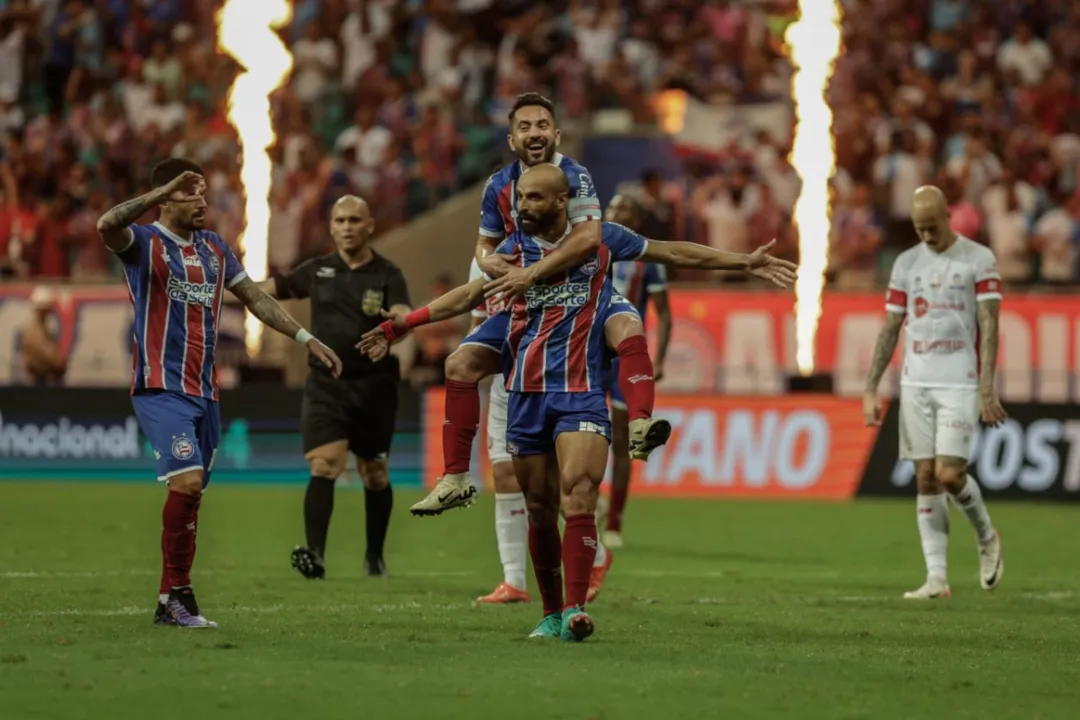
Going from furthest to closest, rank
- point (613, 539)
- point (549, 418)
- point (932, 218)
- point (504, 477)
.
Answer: point (613, 539) < point (932, 218) < point (504, 477) < point (549, 418)

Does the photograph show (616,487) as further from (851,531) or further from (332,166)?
(332,166)

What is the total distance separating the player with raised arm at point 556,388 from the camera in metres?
9.24

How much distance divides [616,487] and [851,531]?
3.30 metres

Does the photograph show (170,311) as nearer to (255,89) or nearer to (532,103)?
(532,103)

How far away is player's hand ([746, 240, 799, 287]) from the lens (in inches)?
383

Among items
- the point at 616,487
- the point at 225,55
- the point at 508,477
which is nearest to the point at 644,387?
the point at 508,477

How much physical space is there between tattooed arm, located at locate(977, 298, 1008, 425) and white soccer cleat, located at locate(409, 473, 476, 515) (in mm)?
4416

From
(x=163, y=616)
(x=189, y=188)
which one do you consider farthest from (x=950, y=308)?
(x=163, y=616)

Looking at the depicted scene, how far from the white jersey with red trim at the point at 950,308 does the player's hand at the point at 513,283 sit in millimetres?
4582

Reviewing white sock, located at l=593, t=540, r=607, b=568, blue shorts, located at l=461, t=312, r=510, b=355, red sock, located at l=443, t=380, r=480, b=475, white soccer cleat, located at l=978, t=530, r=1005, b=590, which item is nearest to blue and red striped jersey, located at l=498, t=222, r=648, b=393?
blue shorts, located at l=461, t=312, r=510, b=355

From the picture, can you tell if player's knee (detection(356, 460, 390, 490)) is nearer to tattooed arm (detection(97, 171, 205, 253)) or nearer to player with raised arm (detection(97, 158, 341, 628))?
player with raised arm (detection(97, 158, 341, 628))

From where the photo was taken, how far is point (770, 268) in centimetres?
987

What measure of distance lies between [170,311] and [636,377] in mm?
2560

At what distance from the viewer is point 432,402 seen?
23141 mm
